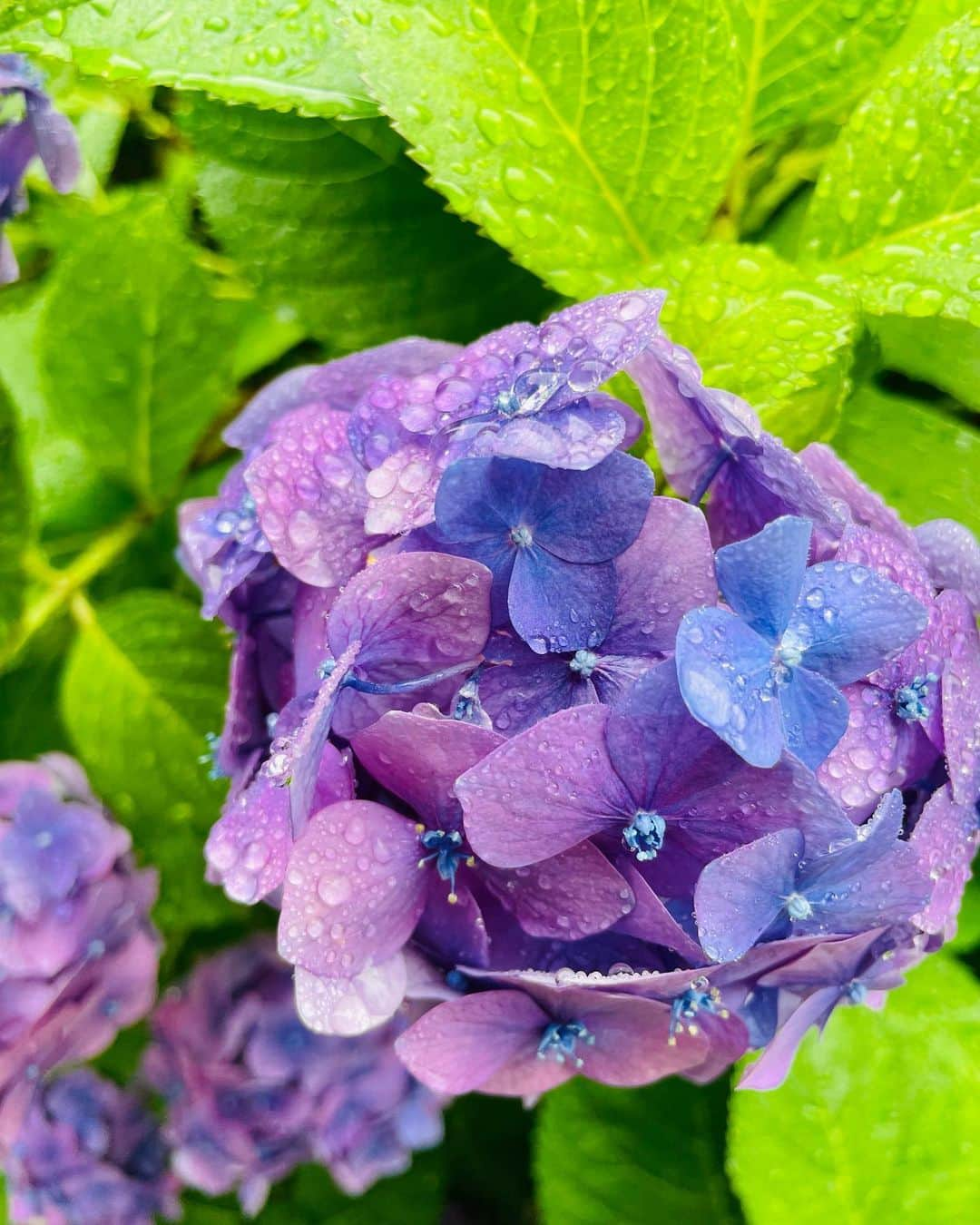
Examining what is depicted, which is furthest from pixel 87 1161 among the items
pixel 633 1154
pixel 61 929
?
pixel 633 1154

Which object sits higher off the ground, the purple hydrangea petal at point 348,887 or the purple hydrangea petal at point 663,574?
the purple hydrangea petal at point 663,574

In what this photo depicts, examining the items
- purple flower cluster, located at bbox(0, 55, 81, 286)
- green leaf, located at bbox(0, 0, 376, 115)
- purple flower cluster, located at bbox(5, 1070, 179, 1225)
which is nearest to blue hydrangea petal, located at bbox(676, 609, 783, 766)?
green leaf, located at bbox(0, 0, 376, 115)

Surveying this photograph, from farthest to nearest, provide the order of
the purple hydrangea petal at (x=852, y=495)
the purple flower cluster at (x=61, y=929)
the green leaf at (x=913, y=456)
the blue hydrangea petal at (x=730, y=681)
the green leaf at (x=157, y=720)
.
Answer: the green leaf at (x=157, y=720)
the purple flower cluster at (x=61, y=929)
the green leaf at (x=913, y=456)
the purple hydrangea petal at (x=852, y=495)
the blue hydrangea petal at (x=730, y=681)

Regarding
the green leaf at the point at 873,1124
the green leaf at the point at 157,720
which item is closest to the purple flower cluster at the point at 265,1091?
the green leaf at the point at 157,720

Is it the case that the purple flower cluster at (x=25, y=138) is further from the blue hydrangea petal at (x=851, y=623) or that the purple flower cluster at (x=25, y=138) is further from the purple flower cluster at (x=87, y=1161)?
the purple flower cluster at (x=87, y=1161)

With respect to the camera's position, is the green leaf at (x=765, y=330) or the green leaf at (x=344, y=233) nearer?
the green leaf at (x=765, y=330)

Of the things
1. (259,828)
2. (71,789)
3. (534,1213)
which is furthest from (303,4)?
(534,1213)
